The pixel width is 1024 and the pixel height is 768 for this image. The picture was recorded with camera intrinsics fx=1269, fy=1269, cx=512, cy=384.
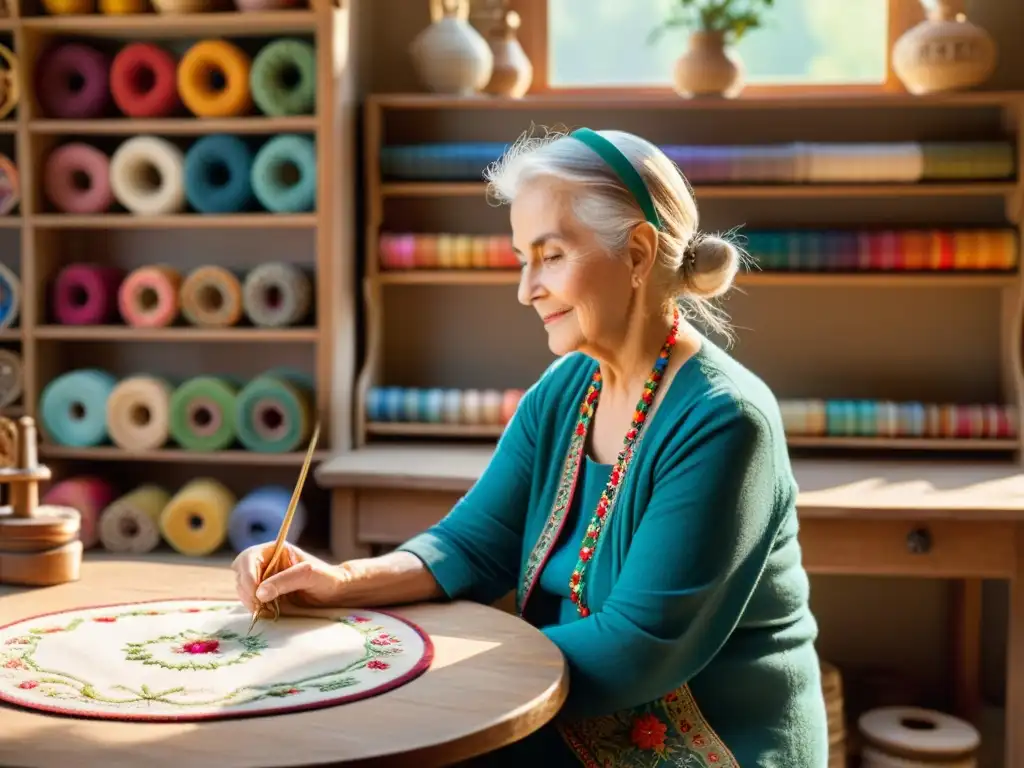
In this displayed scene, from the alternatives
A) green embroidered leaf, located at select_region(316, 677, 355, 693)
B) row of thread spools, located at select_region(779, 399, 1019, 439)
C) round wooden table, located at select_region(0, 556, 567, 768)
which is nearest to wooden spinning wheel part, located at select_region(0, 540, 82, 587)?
round wooden table, located at select_region(0, 556, 567, 768)

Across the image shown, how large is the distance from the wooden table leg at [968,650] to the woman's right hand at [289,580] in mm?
2335

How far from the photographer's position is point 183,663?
4.84 ft

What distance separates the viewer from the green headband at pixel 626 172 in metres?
1.71

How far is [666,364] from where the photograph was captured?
1.79 m

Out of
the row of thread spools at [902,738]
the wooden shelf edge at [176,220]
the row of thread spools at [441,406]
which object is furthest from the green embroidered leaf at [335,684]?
the wooden shelf edge at [176,220]

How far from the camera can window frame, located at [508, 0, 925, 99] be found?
3.57 metres

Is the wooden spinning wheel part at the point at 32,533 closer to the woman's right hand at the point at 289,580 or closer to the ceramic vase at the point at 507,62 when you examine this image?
the woman's right hand at the point at 289,580

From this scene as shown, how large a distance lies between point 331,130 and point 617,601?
6.80 feet

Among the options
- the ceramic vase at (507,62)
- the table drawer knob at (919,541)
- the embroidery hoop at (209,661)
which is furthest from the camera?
the ceramic vase at (507,62)

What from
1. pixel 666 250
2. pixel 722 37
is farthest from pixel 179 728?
pixel 722 37

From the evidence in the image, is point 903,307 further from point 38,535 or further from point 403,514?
point 38,535

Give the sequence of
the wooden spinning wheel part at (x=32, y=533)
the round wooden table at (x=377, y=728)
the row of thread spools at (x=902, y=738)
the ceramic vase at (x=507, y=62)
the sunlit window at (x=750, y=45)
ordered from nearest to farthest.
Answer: the round wooden table at (x=377, y=728)
the wooden spinning wheel part at (x=32, y=533)
the row of thread spools at (x=902, y=738)
the ceramic vase at (x=507, y=62)
the sunlit window at (x=750, y=45)

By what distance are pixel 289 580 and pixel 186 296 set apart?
1955 mm

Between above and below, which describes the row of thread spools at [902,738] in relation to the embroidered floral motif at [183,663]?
below
